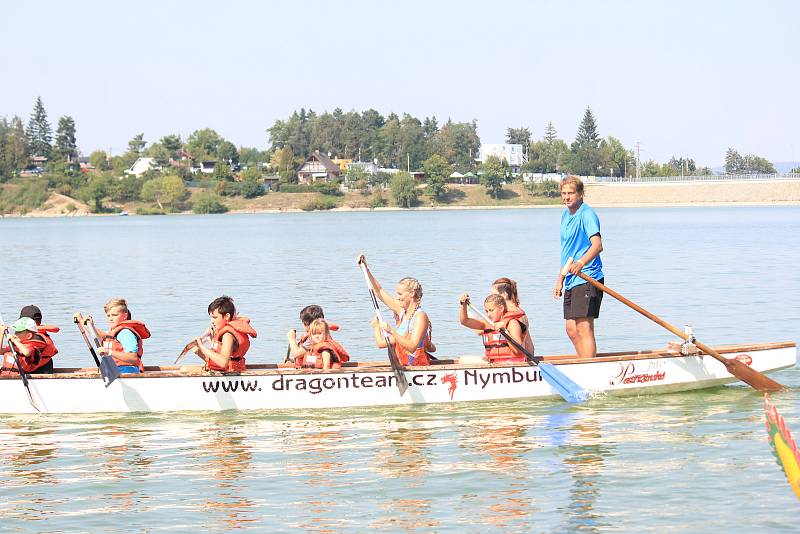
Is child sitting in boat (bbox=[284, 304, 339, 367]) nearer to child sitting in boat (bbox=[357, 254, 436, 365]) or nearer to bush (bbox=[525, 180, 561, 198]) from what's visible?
child sitting in boat (bbox=[357, 254, 436, 365])

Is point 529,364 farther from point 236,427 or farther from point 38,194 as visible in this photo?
point 38,194

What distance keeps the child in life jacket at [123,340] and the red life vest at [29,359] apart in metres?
0.71

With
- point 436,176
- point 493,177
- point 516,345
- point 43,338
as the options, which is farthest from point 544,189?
point 43,338

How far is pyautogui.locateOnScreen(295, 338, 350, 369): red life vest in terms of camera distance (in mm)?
12844

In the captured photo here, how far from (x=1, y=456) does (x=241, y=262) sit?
3348cm

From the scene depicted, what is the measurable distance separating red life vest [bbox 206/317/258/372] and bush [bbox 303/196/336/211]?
135 meters

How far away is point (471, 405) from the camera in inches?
508

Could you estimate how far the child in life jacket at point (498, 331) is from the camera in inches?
501

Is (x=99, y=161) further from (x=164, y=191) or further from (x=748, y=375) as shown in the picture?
(x=748, y=375)

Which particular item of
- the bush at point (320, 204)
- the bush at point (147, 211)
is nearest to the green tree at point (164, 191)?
the bush at point (147, 211)

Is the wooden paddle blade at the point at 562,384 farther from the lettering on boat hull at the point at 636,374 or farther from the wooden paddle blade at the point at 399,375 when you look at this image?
the wooden paddle blade at the point at 399,375

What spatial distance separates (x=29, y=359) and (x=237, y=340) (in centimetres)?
243

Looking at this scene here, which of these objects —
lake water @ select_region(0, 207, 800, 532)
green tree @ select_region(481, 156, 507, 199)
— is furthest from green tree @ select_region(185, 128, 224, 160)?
lake water @ select_region(0, 207, 800, 532)

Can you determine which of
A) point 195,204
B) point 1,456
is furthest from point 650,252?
point 195,204
